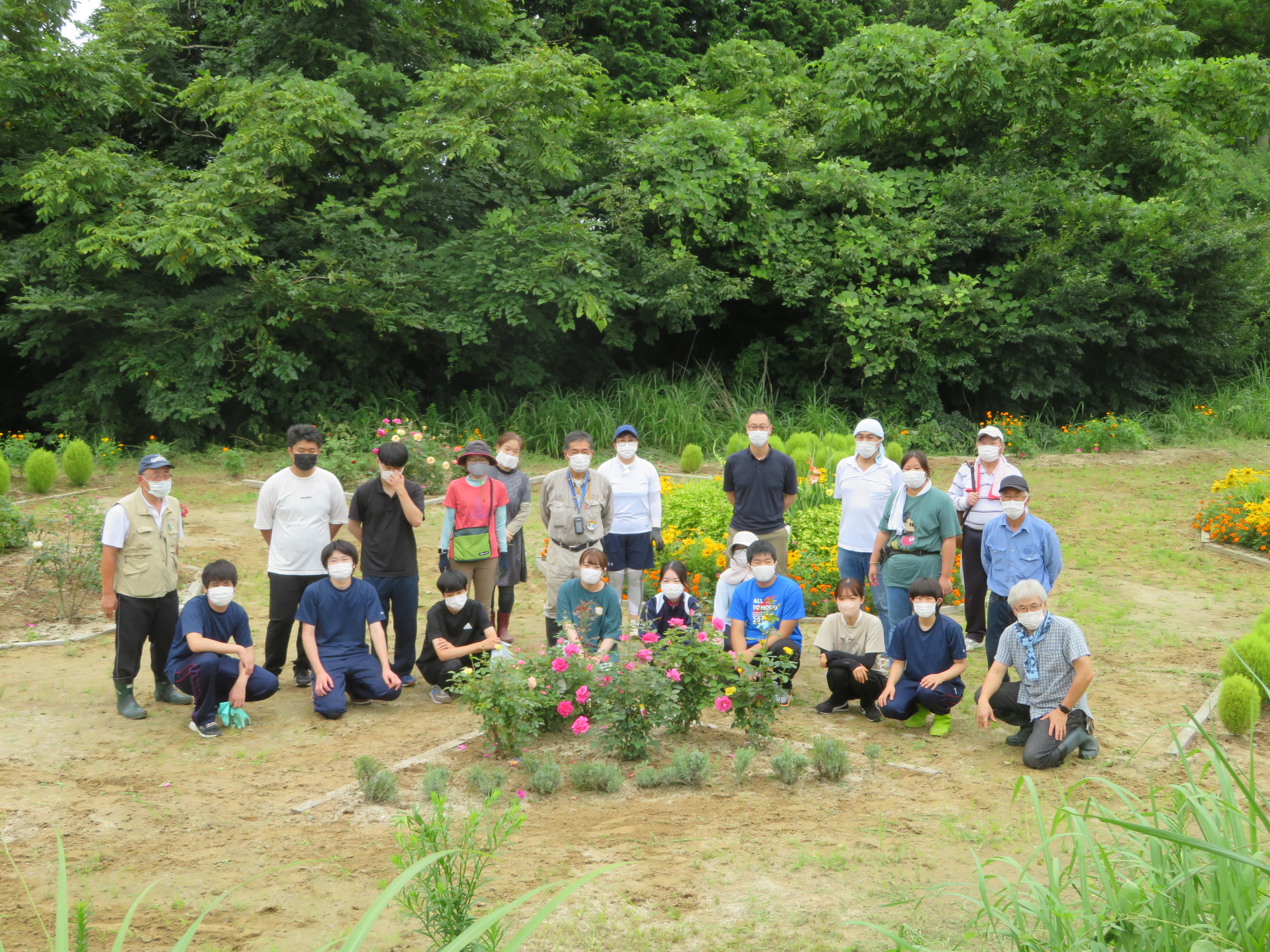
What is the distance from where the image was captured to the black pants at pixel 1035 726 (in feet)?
18.2

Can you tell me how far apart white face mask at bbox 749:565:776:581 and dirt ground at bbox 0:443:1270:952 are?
824 millimetres

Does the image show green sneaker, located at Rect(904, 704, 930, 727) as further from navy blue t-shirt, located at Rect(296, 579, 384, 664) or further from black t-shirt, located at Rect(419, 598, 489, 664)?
navy blue t-shirt, located at Rect(296, 579, 384, 664)

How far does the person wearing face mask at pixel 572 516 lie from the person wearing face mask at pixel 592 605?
44 centimetres

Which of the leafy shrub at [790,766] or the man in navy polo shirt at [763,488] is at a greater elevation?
the man in navy polo shirt at [763,488]

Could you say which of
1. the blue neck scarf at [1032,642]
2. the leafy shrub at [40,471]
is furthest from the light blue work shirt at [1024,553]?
the leafy shrub at [40,471]

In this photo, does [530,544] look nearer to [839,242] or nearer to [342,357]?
[342,357]

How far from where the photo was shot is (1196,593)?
354 inches

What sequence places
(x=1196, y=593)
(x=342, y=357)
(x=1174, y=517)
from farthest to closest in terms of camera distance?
(x=342, y=357)
(x=1174, y=517)
(x=1196, y=593)

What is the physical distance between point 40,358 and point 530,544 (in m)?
9.04

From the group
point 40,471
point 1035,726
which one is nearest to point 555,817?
point 1035,726

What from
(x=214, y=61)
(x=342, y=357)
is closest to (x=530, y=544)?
(x=342, y=357)

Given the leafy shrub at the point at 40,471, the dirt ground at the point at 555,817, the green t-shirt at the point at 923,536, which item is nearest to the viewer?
the dirt ground at the point at 555,817

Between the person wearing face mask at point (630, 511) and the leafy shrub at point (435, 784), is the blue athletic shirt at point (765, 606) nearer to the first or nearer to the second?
the person wearing face mask at point (630, 511)

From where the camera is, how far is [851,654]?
6.52m
